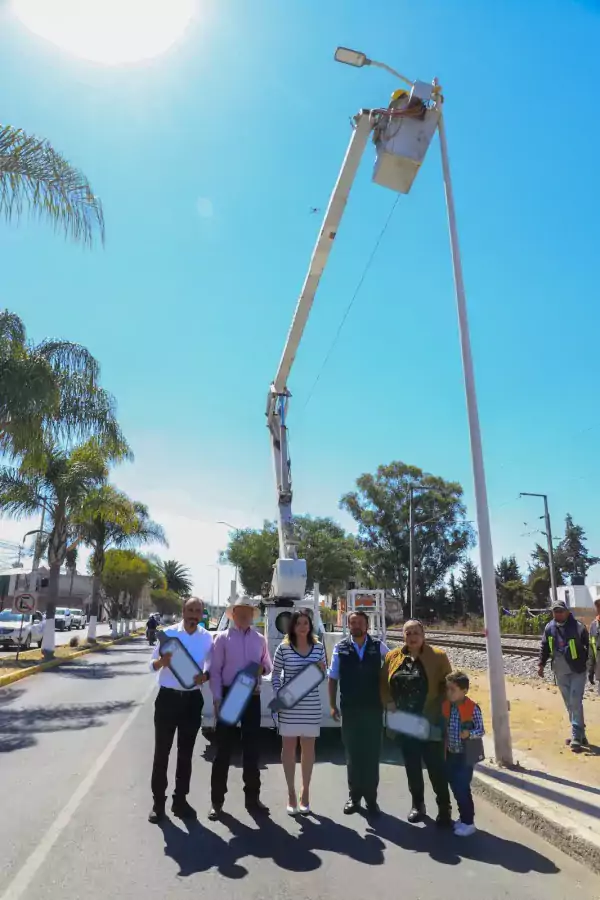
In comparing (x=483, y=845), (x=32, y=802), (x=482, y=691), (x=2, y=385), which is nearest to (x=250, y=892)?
(x=483, y=845)

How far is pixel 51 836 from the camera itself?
15.0ft

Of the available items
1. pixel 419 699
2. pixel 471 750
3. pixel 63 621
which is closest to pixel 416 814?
pixel 471 750

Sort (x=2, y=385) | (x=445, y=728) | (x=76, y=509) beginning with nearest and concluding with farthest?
1. (x=445, y=728)
2. (x=2, y=385)
3. (x=76, y=509)

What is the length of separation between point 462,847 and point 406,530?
56710 millimetres

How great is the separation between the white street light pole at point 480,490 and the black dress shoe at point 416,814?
5.34 feet

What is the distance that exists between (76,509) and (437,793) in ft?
61.0

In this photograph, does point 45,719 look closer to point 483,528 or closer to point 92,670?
point 483,528

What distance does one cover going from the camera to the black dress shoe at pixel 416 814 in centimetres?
498

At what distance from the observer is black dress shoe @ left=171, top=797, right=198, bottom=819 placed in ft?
16.4

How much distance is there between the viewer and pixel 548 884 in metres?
3.88

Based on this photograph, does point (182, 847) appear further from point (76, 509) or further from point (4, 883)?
point (76, 509)

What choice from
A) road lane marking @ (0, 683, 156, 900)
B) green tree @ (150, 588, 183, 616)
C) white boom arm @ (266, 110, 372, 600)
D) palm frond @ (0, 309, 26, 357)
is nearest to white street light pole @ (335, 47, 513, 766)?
white boom arm @ (266, 110, 372, 600)

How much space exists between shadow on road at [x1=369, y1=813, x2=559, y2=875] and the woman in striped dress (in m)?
0.67

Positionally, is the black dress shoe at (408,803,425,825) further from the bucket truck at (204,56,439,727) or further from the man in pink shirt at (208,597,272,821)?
the bucket truck at (204,56,439,727)
